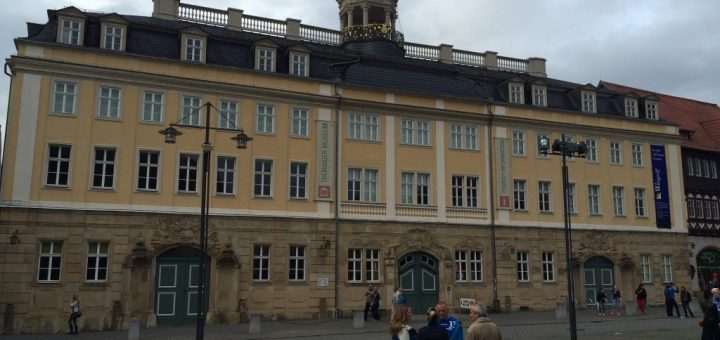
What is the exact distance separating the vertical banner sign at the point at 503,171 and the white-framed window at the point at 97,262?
1986 centimetres

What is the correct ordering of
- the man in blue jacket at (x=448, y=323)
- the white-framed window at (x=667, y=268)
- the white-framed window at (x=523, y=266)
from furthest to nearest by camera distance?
1. the white-framed window at (x=667, y=268)
2. the white-framed window at (x=523, y=266)
3. the man in blue jacket at (x=448, y=323)

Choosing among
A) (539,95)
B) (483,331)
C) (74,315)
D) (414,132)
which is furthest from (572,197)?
(483,331)

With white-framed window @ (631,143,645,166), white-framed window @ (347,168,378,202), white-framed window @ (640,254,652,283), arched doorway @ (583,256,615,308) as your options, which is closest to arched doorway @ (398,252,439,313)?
white-framed window @ (347,168,378,202)

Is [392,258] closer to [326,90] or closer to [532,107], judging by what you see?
[326,90]

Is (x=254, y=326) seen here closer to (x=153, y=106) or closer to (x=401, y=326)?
(x=153, y=106)

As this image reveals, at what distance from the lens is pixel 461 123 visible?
36.3 metres

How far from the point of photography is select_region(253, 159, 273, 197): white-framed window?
102ft

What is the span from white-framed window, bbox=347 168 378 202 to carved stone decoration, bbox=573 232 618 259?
12.4 metres

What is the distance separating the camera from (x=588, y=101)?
134 ft

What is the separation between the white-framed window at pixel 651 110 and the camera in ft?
139

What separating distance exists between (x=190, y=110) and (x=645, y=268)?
89.9 ft

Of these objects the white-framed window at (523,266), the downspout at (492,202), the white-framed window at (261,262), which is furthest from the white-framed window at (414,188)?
the white-framed window at (261,262)

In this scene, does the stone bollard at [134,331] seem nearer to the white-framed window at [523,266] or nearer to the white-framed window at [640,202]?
the white-framed window at [523,266]

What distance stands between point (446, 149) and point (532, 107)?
6.39m
